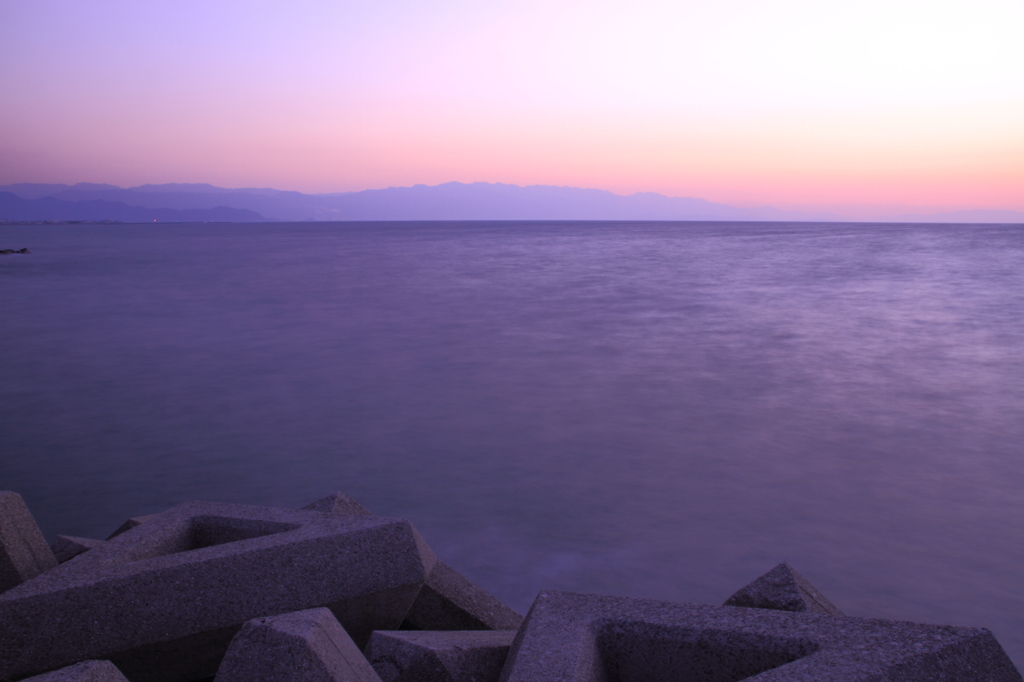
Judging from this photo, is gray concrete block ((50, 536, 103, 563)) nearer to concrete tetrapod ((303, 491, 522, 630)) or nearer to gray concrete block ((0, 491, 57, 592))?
gray concrete block ((0, 491, 57, 592))

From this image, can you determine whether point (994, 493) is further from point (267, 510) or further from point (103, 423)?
point (103, 423)

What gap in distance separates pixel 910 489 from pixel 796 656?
430 cm

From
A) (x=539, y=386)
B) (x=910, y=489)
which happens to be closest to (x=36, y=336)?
(x=539, y=386)

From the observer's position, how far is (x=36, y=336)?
1304cm

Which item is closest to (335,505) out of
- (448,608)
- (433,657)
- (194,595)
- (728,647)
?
(448,608)

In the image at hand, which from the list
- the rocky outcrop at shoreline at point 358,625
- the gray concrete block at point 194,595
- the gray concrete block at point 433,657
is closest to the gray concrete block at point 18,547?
the rocky outcrop at shoreline at point 358,625

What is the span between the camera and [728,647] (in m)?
2.14

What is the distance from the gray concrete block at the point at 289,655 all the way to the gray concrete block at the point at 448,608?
935 mm

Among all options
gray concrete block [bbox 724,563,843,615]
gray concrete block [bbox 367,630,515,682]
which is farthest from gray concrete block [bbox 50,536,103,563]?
gray concrete block [bbox 724,563,843,615]

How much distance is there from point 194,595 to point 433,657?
909mm

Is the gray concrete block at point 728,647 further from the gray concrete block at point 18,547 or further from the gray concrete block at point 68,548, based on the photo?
the gray concrete block at point 68,548

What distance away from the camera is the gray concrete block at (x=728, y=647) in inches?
73.7

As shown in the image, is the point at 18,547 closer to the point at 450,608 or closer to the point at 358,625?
the point at 358,625

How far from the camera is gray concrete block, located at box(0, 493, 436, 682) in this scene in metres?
2.39
